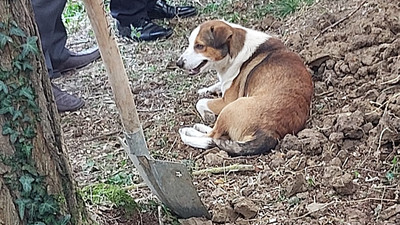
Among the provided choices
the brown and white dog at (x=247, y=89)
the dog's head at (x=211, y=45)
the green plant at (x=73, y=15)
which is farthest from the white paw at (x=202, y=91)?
the green plant at (x=73, y=15)

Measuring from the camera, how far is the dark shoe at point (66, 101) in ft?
15.6

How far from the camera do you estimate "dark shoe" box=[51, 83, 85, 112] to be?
15.6 feet

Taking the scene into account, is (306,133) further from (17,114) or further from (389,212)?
(17,114)

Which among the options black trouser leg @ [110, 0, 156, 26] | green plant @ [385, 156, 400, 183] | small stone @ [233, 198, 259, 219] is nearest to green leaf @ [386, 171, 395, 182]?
green plant @ [385, 156, 400, 183]

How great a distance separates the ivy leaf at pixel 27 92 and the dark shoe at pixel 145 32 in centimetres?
392

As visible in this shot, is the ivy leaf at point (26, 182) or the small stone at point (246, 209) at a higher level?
the ivy leaf at point (26, 182)

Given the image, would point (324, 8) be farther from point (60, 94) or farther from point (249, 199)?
point (249, 199)

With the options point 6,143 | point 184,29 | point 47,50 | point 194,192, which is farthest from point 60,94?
point 6,143

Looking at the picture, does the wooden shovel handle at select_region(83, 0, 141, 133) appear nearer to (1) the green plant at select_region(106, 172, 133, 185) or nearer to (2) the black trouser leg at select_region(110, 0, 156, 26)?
(1) the green plant at select_region(106, 172, 133, 185)

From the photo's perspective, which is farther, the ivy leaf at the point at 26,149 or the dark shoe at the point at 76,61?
the dark shoe at the point at 76,61

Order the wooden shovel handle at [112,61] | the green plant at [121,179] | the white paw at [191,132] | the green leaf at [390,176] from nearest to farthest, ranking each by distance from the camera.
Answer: the wooden shovel handle at [112,61], the green leaf at [390,176], the green plant at [121,179], the white paw at [191,132]

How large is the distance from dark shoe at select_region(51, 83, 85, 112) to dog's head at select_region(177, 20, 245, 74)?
34.6 inches

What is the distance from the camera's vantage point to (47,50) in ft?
16.5

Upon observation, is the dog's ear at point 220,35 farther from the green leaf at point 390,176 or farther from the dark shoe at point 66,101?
the green leaf at point 390,176
